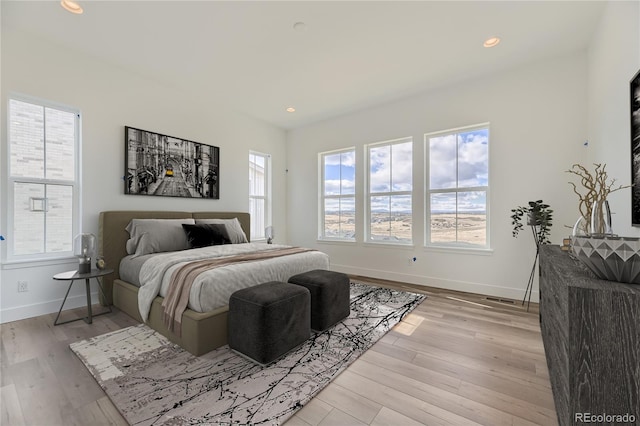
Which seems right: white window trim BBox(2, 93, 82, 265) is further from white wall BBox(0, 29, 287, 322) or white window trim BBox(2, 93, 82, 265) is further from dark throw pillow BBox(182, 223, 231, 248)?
dark throw pillow BBox(182, 223, 231, 248)

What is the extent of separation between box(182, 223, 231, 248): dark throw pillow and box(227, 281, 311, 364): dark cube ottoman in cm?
158

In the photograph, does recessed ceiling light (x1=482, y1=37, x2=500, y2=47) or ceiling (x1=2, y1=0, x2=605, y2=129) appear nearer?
ceiling (x1=2, y1=0, x2=605, y2=129)

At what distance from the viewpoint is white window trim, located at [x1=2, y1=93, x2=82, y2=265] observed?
261 cm

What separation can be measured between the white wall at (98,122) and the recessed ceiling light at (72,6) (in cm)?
81

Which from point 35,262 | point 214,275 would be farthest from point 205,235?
point 35,262

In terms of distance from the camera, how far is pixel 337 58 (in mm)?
3051

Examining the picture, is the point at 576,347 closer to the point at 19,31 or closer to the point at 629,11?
the point at 629,11

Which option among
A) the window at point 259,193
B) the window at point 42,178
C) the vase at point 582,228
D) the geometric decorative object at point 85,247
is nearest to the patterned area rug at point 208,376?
the geometric decorative object at point 85,247

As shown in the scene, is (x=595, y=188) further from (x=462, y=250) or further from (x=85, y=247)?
(x=85, y=247)

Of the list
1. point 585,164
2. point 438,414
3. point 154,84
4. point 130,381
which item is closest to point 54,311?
point 130,381

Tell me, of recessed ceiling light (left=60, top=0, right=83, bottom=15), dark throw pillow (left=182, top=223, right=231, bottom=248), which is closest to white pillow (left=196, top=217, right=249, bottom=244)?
dark throw pillow (left=182, top=223, right=231, bottom=248)

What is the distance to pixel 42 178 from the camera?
2.84 metres

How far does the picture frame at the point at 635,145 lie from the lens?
1647mm

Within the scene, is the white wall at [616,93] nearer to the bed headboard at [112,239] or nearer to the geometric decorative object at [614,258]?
the geometric decorative object at [614,258]
